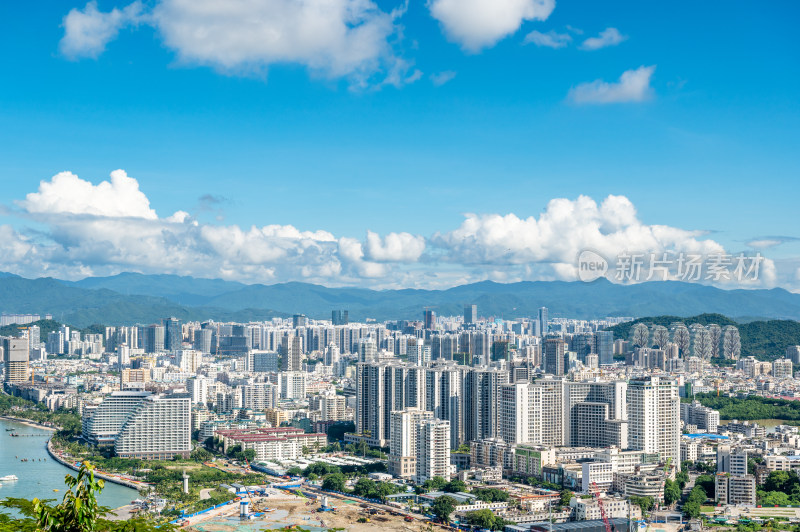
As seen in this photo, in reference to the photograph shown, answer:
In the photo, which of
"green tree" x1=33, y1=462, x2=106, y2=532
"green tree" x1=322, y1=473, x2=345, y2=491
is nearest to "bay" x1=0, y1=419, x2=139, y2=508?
Result: "green tree" x1=322, y1=473, x2=345, y2=491

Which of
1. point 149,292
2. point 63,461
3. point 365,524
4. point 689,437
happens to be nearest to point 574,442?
point 689,437

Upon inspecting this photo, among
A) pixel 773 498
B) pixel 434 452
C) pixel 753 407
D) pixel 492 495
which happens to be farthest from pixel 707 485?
pixel 753 407

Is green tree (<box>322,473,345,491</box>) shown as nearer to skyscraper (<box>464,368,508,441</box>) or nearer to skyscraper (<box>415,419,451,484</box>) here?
skyscraper (<box>415,419,451,484</box>)

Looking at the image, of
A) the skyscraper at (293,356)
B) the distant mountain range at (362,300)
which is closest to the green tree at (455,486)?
the skyscraper at (293,356)

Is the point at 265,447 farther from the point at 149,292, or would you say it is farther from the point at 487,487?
the point at 149,292

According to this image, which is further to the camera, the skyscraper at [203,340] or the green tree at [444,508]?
the skyscraper at [203,340]

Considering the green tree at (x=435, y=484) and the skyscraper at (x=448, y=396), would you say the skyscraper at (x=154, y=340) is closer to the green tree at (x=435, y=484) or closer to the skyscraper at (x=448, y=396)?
the skyscraper at (x=448, y=396)
